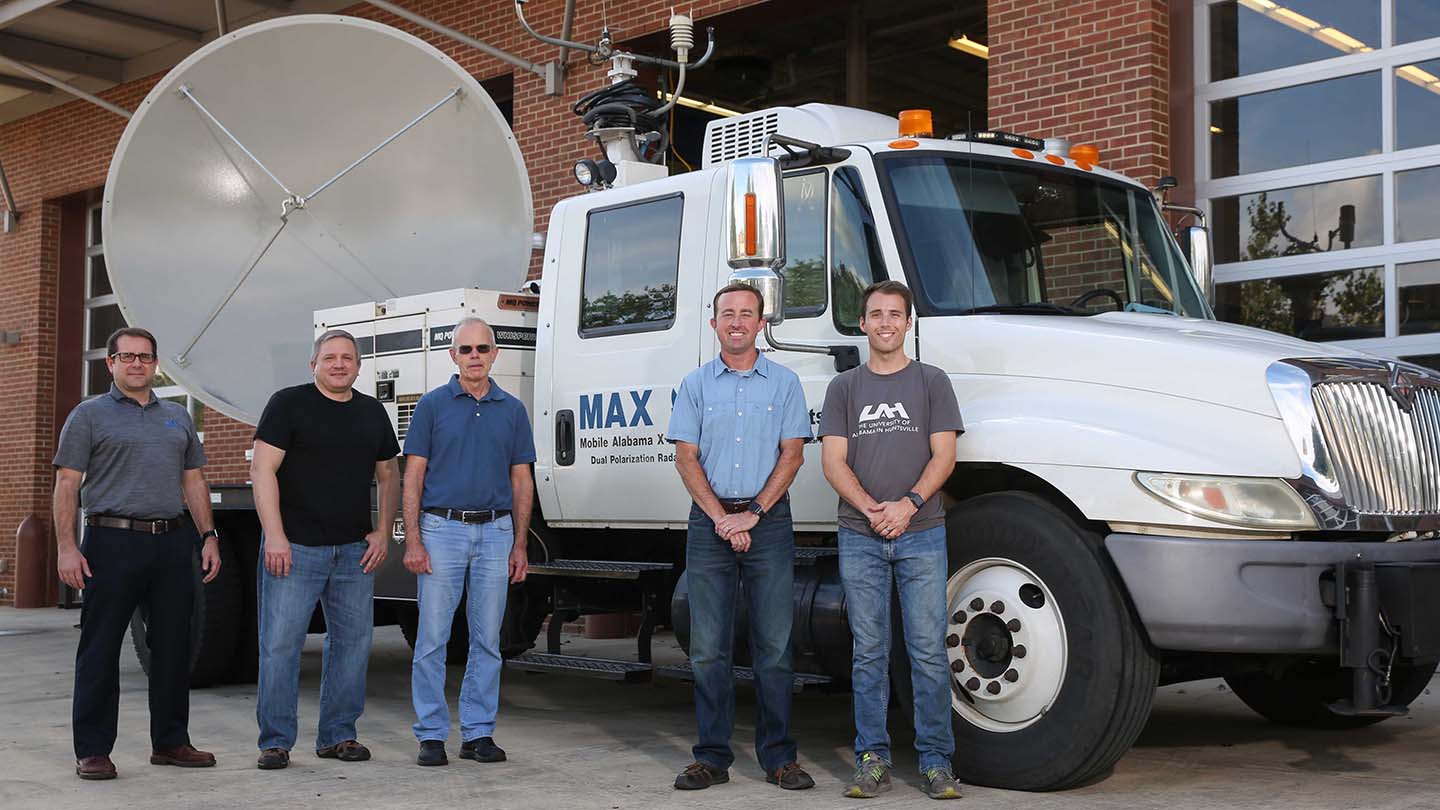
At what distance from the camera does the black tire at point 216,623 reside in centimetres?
940

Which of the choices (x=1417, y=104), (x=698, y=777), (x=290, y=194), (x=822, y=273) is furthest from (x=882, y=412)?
(x=1417, y=104)

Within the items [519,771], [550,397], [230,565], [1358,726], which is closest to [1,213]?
[230,565]

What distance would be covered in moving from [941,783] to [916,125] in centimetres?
283

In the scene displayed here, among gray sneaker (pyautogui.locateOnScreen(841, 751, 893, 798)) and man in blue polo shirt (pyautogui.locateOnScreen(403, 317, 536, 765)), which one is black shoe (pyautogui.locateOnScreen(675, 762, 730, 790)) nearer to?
gray sneaker (pyautogui.locateOnScreen(841, 751, 893, 798))

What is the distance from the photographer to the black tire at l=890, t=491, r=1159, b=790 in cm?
549

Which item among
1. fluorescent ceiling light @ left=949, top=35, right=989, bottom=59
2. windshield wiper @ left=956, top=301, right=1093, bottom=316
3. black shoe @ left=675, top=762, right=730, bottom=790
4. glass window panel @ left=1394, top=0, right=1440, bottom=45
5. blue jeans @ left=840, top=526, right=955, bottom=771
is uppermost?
fluorescent ceiling light @ left=949, top=35, right=989, bottom=59

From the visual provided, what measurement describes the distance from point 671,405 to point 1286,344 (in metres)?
2.65

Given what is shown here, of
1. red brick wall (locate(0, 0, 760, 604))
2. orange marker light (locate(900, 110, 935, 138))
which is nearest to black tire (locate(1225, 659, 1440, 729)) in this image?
orange marker light (locate(900, 110, 935, 138))

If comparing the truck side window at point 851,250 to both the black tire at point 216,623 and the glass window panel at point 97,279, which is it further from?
the glass window panel at point 97,279

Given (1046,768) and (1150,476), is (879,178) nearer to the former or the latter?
(1150,476)

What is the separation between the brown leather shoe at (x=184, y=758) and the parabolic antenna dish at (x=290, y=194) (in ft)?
10.1

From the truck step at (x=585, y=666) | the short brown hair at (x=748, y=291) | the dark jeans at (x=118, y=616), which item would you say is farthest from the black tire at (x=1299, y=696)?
the dark jeans at (x=118, y=616)

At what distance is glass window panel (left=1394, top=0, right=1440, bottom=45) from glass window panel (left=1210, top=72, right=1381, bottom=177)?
30 centimetres

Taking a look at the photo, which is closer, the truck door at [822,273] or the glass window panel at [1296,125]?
the truck door at [822,273]
